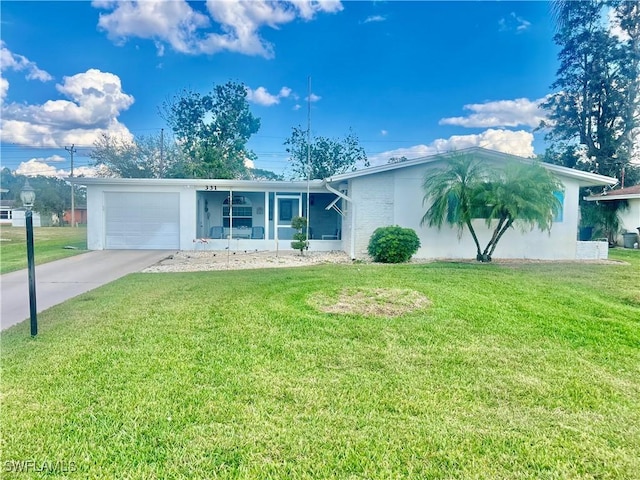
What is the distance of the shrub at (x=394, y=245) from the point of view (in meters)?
11.5

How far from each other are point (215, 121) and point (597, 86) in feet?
88.9

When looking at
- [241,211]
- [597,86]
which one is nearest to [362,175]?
[241,211]

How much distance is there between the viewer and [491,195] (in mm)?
11094

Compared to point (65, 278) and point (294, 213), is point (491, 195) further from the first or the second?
point (65, 278)

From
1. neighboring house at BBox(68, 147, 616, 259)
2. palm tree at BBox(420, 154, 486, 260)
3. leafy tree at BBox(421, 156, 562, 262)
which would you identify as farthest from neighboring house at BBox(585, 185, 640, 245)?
palm tree at BBox(420, 154, 486, 260)

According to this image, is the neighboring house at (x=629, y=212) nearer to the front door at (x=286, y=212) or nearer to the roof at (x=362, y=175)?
the roof at (x=362, y=175)

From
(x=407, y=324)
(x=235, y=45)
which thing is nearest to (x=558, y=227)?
(x=407, y=324)

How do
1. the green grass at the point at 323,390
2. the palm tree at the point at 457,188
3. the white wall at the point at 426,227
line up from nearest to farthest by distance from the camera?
the green grass at the point at 323,390 → the palm tree at the point at 457,188 → the white wall at the point at 426,227

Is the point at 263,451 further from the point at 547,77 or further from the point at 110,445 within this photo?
the point at 547,77

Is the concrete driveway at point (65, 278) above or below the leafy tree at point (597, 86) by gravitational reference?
below

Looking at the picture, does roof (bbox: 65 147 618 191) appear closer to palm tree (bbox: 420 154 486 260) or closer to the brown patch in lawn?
palm tree (bbox: 420 154 486 260)

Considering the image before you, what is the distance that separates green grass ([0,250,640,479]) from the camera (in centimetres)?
251

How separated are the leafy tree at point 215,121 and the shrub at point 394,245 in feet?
72.1

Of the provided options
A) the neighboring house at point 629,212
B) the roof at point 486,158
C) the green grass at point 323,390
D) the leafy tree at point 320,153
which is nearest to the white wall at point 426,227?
the roof at point 486,158
